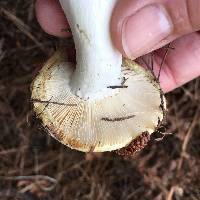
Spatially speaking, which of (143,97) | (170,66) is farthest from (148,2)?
(170,66)

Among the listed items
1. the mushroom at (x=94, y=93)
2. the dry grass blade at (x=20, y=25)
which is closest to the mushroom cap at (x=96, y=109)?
the mushroom at (x=94, y=93)

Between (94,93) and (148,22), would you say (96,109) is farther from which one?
(148,22)

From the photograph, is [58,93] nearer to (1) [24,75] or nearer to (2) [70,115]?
(2) [70,115]

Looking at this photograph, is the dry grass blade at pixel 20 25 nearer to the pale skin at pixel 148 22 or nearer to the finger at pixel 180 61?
the finger at pixel 180 61

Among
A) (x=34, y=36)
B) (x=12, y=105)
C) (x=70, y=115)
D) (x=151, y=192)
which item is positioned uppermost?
(x=34, y=36)

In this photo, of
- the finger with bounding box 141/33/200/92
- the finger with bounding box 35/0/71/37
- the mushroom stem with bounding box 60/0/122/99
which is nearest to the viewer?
the mushroom stem with bounding box 60/0/122/99

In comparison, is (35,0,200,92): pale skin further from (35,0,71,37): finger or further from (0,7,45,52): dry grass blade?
(0,7,45,52): dry grass blade

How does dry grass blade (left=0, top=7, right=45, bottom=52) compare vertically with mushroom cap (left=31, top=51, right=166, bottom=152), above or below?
above

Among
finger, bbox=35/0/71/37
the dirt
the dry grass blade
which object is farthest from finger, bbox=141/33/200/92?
the dry grass blade
